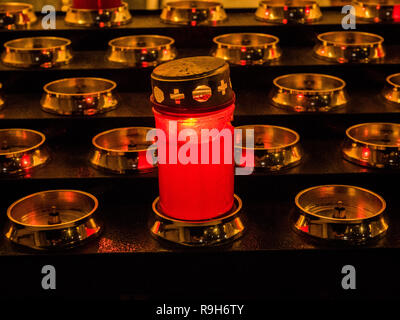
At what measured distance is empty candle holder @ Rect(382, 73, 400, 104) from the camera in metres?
3.44

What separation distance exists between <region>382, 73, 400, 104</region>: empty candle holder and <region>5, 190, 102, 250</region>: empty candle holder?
5.20 ft

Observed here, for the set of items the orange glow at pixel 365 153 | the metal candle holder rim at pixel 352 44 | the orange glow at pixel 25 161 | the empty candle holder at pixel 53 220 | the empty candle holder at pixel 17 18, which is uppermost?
the empty candle holder at pixel 17 18

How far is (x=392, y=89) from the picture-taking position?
3.46m

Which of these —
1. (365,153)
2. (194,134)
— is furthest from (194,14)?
(194,134)

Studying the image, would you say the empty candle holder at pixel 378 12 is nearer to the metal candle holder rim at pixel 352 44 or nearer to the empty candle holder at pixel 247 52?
the metal candle holder rim at pixel 352 44

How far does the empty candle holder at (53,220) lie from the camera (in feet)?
8.91

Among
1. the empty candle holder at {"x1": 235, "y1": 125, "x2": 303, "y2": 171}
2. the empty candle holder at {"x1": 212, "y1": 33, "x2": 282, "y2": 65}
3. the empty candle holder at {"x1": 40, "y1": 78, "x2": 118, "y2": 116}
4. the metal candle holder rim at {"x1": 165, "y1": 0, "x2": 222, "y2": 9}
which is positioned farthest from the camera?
the metal candle holder rim at {"x1": 165, "y1": 0, "x2": 222, "y2": 9}

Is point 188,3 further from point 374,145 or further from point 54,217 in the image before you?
point 54,217

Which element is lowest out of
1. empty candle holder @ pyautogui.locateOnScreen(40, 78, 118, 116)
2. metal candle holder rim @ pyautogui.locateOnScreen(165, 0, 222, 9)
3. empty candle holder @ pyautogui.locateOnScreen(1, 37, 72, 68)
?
empty candle holder @ pyautogui.locateOnScreen(40, 78, 118, 116)

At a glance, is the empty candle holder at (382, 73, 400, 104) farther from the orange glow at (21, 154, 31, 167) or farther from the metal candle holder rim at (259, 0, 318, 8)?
the orange glow at (21, 154, 31, 167)

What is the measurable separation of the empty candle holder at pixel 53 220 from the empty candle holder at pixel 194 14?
53.0 inches

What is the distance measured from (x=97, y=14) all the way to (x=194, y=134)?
5.20ft

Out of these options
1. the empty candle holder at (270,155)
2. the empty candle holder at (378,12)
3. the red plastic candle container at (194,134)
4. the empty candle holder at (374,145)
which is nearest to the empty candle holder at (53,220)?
the red plastic candle container at (194,134)

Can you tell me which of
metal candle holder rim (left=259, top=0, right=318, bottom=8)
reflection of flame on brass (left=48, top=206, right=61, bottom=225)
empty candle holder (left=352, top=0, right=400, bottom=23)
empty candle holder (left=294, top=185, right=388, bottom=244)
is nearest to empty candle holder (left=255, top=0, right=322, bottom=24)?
metal candle holder rim (left=259, top=0, right=318, bottom=8)
